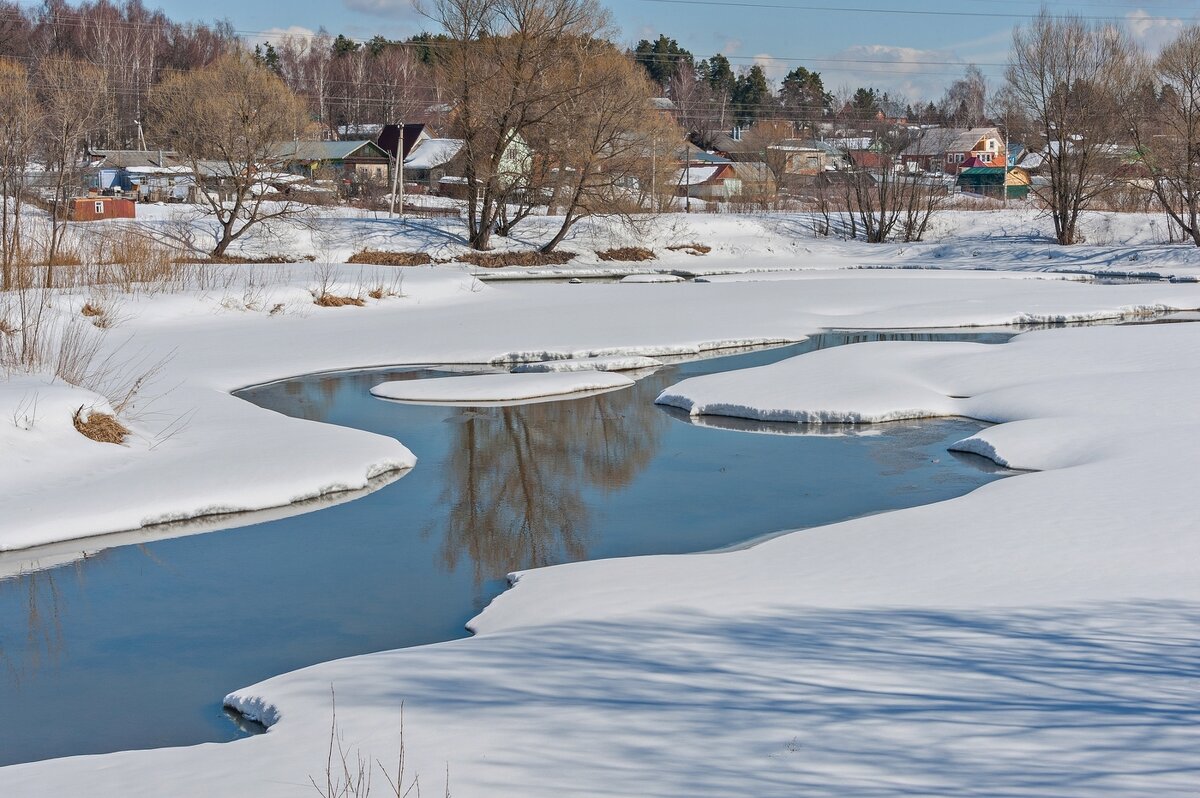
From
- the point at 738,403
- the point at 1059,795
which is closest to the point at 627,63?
the point at 738,403

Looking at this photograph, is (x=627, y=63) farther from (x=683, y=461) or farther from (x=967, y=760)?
(x=967, y=760)

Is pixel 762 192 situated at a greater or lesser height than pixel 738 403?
greater

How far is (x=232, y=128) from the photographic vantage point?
1458 inches

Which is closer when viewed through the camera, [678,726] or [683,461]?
[678,726]

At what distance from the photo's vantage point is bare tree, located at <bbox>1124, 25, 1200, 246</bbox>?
130ft

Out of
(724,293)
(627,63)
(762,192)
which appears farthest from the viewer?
(762,192)

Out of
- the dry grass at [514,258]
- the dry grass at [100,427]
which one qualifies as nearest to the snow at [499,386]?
the dry grass at [100,427]

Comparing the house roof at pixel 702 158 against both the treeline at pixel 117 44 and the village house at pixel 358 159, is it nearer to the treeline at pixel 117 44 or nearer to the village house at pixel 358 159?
the village house at pixel 358 159

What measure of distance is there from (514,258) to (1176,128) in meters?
22.9

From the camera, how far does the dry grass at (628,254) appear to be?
45.2 m

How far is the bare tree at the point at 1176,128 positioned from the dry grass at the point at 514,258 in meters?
20.6

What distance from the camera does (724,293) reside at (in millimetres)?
30281

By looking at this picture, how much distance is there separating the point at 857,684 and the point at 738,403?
32.5 ft

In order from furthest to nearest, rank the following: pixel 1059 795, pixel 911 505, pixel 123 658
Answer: pixel 911 505, pixel 123 658, pixel 1059 795
